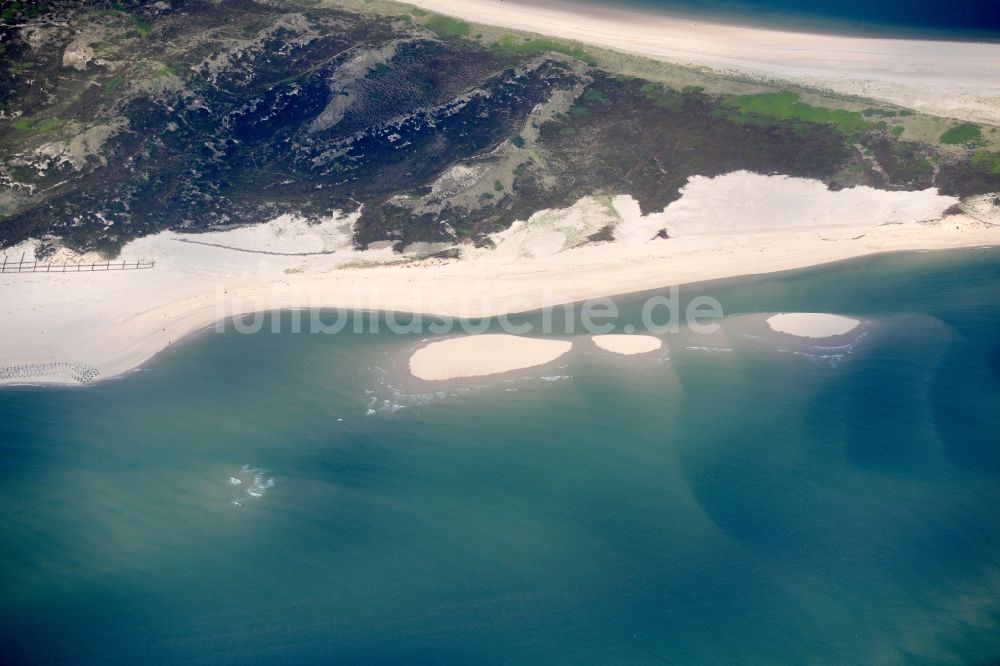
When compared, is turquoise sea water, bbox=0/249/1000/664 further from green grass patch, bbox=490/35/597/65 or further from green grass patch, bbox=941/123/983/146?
green grass patch, bbox=490/35/597/65

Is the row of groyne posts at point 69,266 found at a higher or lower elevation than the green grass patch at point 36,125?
lower

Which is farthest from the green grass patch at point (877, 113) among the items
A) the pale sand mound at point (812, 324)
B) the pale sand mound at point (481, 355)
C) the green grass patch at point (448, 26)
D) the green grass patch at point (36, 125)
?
the green grass patch at point (36, 125)

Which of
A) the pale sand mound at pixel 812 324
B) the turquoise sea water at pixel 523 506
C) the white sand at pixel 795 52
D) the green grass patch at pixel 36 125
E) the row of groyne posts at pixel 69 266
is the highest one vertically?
the white sand at pixel 795 52

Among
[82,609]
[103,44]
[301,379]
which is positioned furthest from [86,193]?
[82,609]

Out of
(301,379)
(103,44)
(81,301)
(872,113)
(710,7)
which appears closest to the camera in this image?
(301,379)

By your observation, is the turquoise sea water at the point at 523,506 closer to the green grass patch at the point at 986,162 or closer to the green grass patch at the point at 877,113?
the green grass patch at the point at 986,162

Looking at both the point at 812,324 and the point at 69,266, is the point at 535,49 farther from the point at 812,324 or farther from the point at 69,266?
the point at 69,266

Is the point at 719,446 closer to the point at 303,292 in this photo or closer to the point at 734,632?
the point at 734,632

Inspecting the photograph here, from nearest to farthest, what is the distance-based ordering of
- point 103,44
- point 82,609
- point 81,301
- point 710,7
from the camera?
point 82,609 → point 81,301 → point 103,44 → point 710,7
